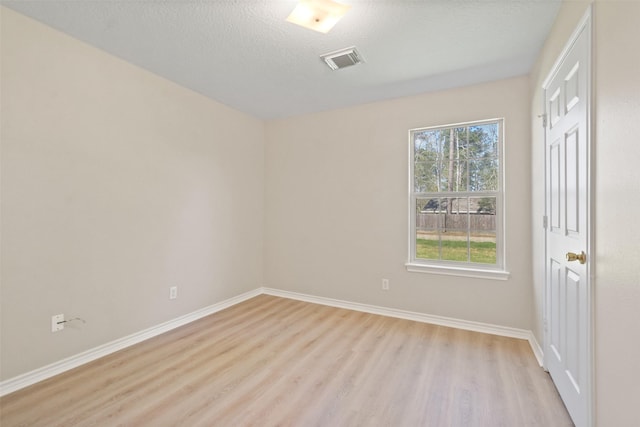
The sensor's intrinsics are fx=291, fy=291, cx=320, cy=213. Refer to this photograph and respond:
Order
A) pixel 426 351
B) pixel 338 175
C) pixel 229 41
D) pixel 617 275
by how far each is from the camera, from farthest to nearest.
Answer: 1. pixel 338 175
2. pixel 426 351
3. pixel 229 41
4. pixel 617 275

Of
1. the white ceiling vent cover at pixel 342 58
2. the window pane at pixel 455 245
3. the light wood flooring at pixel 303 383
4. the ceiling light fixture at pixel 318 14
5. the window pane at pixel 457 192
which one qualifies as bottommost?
the light wood flooring at pixel 303 383

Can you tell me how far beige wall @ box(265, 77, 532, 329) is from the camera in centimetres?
288

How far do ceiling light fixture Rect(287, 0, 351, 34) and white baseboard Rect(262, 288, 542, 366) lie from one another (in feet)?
9.68

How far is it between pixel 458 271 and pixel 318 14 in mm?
2718

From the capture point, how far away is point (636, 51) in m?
1.06

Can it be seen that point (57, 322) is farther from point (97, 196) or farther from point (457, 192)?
point (457, 192)

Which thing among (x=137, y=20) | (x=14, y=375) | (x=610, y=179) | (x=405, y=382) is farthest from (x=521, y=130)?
(x=14, y=375)

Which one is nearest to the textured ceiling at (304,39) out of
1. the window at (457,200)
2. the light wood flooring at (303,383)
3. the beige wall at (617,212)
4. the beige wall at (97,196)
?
the beige wall at (97,196)

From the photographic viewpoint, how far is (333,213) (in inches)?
152

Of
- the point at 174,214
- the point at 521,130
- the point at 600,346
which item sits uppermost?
the point at 521,130

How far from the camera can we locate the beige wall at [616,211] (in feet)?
3.53

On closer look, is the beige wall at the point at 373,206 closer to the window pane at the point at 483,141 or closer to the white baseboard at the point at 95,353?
the window pane at the point at 483,141

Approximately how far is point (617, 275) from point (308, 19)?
86.1 inches

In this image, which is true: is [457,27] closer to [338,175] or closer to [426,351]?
[338,175]
